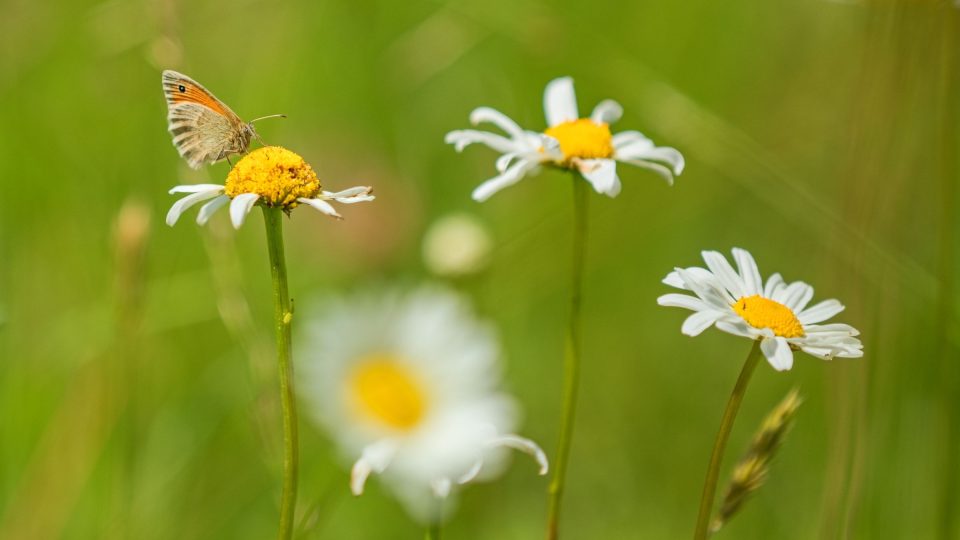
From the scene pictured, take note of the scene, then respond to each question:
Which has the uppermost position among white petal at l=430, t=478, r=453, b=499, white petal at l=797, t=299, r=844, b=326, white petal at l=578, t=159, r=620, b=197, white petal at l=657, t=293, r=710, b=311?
white petal at l=578, t=159, r=620, b=197

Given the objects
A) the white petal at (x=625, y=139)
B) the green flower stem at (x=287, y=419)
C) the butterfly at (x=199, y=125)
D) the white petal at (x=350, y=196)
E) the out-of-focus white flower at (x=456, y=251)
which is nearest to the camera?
the green flower stem at (x=287, y=419)

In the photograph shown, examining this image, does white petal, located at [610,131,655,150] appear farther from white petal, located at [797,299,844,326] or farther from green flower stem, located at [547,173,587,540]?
white petal, located at [797,299,844,326]

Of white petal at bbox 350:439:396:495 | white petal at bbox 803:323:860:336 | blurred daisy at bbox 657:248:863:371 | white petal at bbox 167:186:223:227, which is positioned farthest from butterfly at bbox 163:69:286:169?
white petal at bbox 803:323:860:336

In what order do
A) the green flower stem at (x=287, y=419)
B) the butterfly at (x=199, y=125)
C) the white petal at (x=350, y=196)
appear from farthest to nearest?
the butterfly at (x=199, y=125)
the white petal at (x=350, y=196)
the green flower stem at (x=287, y=419)

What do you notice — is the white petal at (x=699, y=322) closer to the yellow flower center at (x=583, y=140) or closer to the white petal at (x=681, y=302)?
the white petal at (x=681, y=302)

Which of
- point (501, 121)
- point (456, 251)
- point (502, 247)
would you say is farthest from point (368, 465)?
point (456, 251)

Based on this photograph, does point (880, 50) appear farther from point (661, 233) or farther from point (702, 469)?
point (661, 233)

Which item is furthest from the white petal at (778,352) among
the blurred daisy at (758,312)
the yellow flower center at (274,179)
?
the yellow flower center at (274,179)
